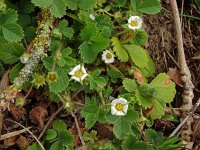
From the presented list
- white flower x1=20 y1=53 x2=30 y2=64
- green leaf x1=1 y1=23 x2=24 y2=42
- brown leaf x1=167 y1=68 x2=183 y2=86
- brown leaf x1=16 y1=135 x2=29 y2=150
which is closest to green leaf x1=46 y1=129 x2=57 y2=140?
brown leaf x1=16 y1=135 x2=29 y2=150

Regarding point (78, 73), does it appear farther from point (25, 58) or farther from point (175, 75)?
point (175, 75)

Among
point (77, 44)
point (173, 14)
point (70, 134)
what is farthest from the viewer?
point (173, 14)

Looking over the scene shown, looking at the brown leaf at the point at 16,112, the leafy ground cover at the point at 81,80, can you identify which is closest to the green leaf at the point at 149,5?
the leafy ground cover at the point at 81,80

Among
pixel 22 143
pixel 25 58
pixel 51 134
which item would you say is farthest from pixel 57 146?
Answer: pixel 25 58

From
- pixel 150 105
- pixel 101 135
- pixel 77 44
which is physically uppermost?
pixel 77 44

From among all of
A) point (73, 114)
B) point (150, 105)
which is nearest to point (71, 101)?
point (73, 114)

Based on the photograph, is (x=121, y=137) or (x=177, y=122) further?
(x=177, y=122)

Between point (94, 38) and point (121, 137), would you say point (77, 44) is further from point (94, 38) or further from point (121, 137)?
point (121, 137)
